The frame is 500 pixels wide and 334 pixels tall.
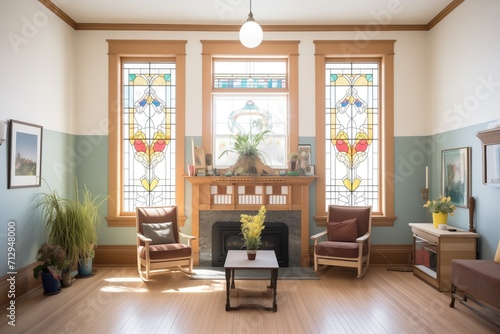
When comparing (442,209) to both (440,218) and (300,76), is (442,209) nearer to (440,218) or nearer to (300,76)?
(440,218)

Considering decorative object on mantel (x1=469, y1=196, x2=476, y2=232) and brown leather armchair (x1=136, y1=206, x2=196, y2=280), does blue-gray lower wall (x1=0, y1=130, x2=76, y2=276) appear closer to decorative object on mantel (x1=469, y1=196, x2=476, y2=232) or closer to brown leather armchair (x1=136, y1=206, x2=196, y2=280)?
brown leather armchair (x1=136, y1=206, x2=196, y2=280)

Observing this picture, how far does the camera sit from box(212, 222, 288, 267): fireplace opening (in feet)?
18.6

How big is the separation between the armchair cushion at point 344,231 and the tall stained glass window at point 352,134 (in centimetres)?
62

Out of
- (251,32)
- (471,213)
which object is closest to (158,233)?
(251,32)

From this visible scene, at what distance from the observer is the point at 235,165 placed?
5.72 metres

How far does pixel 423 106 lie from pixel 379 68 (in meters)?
0.99

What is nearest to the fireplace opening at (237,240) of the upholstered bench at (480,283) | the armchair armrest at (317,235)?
the armchair armrest at (317,235)

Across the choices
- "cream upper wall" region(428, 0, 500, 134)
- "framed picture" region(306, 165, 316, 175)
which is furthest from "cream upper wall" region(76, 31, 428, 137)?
"framed picture" region(306, 165, 316, 175)

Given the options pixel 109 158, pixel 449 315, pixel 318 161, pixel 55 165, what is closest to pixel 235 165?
pixel 318 161

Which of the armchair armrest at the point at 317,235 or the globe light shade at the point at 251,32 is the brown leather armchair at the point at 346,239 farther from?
the globe light shade at the point at 251,32

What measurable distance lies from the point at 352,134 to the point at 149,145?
11.6 ft

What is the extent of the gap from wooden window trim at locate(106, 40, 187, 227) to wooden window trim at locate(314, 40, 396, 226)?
Result: 2.29 metres

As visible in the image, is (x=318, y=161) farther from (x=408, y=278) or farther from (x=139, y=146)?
(x=139, y=146)

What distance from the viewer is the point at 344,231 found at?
543cm
